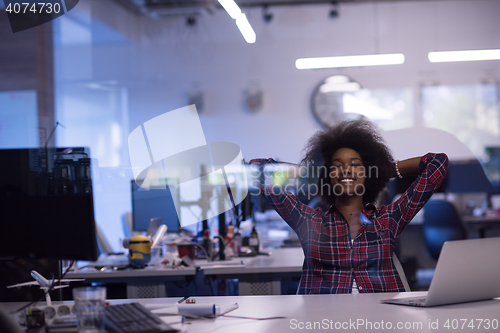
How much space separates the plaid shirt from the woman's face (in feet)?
0.27

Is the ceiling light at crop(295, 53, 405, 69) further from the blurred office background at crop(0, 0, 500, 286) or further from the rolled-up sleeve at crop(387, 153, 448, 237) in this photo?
the rolled-up sleeve at crop(387, 153, 448, 237)

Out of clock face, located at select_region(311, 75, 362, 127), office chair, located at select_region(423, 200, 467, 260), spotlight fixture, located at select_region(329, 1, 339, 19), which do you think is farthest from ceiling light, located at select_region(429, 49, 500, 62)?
office chair, located at select_region(423, 200, 467, 260)

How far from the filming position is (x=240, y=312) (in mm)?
1235

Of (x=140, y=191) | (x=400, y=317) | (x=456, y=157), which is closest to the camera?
(x=400, y=317)

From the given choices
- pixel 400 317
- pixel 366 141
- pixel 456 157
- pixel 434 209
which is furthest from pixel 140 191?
pixel 456 157

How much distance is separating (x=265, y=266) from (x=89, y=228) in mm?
1323

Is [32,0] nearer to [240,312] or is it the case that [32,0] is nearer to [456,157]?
[240,312]

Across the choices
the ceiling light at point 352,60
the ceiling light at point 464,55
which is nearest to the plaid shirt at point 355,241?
the ceiling light at point 352,60

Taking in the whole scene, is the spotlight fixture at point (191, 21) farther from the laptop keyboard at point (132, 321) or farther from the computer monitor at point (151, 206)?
the laptop keyboard at point (132, 321)

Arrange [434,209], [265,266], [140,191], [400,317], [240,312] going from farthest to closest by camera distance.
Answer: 1. [434,209]
2. [140,191]
3. [265,266]
4. [240,312]
5. [400,317]

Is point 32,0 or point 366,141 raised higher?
point 32,0

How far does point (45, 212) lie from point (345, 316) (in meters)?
0.86

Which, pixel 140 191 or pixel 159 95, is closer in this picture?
pixel 140 191

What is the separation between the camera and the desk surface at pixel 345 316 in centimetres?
106
